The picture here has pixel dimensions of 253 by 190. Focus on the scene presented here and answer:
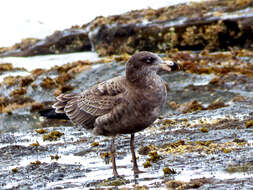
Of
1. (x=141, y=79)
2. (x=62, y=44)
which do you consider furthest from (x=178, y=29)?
(x=141, y=79)

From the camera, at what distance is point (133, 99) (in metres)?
7.44

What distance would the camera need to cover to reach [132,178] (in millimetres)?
7633

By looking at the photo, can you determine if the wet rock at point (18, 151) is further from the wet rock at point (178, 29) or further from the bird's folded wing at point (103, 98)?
the wet rock at point (178, 29)

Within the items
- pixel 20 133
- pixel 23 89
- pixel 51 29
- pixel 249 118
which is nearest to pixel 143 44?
pixel 23 89

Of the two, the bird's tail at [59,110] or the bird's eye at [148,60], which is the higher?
the bird's eye at [148,60]

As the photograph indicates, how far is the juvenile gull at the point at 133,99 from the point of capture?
741 centimetres

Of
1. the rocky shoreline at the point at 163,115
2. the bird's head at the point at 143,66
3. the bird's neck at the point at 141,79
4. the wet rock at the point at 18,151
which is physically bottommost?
the wet rock at the point at 18,151

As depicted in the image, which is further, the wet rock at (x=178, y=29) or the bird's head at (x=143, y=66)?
the wet rock at (x=178, y=29)

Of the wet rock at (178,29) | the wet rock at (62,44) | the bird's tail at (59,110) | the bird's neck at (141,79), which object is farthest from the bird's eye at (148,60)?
the wet rock at (62,44)

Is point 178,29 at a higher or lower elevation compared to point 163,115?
higher

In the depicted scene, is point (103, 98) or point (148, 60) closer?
point (148, 60)

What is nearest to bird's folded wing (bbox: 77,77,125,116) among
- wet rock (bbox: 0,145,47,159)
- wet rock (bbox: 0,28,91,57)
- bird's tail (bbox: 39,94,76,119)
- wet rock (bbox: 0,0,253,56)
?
bird's tail (bbox: 39,94,76,119)

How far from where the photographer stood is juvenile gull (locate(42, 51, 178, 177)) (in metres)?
7.41

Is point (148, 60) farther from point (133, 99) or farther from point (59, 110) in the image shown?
point (59, 110)
